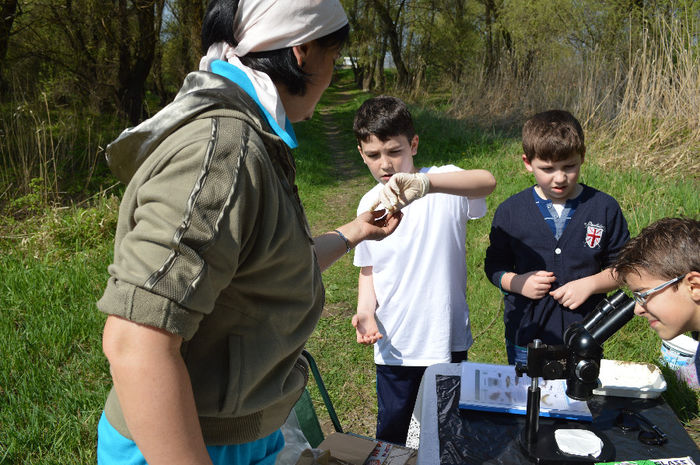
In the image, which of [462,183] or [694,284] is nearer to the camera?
[694,284]

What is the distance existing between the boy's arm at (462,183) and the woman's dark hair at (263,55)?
996 millimetres

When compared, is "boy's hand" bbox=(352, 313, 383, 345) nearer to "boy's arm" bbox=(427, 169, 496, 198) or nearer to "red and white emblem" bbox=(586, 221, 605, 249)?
"boy's arm" bbox=(427, 169, 496, 198)

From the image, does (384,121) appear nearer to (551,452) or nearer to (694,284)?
(694,284)

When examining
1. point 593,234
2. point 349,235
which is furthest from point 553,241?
point 349,235

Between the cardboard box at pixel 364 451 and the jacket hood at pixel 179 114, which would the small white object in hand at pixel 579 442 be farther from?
the jacket hood at pixel 179 114

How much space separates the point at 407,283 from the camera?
2.45m

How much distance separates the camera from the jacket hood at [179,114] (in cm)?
89

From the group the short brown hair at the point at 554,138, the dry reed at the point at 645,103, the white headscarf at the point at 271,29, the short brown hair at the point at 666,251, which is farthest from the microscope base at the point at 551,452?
the dry reed at the point at 645,103

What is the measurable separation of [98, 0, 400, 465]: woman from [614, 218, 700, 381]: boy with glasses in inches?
48.2

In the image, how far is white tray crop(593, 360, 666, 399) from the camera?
5.89 ft

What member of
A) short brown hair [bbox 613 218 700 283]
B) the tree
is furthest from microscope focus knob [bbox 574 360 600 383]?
the tree

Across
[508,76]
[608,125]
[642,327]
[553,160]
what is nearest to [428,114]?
[508,76]

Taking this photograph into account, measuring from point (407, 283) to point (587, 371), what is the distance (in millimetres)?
1054

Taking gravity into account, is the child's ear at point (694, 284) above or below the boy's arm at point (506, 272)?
above
